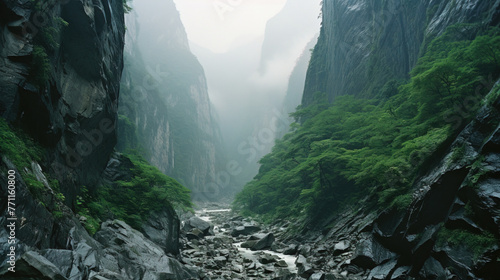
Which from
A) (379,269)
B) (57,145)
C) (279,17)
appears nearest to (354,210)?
(379,269)

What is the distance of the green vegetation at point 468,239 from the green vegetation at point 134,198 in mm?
10744

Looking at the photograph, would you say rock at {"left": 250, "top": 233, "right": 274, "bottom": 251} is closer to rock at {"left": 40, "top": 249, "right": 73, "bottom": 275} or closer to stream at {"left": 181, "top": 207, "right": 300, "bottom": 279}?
stream at {"left": 181, "top": 207, "right": 300, "bottom": 279}

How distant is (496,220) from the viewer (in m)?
5.41

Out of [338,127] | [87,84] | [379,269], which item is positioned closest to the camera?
[379,269]

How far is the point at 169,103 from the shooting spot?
79.2 metres

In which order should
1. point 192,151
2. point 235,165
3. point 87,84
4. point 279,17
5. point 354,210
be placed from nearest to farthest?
point 87,84 → point 354,210 → point 192,151 → point 235,165 → point 279,17

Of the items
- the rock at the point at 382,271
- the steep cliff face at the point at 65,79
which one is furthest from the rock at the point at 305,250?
the steep cliff face at the point at 65,79

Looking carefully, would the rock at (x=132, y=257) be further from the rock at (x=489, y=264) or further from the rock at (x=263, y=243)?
the rock at (x=489, y=264)

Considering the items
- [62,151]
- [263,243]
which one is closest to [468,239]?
[263,243]

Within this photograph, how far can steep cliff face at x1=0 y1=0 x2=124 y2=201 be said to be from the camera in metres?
6.43

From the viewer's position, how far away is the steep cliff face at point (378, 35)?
15258 millimetres

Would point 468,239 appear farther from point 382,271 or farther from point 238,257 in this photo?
point 238,257

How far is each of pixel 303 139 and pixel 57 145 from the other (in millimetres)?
16021

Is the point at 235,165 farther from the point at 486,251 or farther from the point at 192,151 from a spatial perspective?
the point at 486,251
